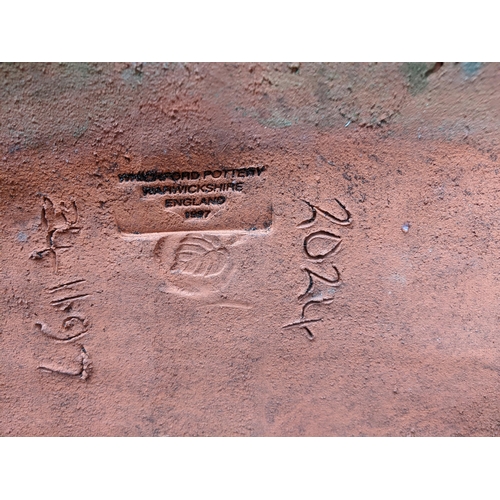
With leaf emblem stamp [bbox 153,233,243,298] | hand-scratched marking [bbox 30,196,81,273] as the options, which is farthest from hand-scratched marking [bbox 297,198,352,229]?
hand-scratched marking [bbox 30,196,81,273]

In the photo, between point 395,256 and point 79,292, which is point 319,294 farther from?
point 79,292

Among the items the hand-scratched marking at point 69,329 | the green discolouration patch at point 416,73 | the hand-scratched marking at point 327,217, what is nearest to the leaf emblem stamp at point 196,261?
the hand-scratched marking at point 327,217

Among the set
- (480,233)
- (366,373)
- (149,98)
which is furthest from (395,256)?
(149,98)

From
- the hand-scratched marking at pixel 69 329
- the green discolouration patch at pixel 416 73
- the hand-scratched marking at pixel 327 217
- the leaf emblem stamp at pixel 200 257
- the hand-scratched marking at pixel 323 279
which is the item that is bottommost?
the hand-scratched marking at pixel 69 329

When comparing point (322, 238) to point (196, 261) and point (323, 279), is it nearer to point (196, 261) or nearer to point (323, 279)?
point (323, 279)

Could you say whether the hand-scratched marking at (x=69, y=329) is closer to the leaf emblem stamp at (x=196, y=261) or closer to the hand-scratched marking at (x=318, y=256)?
the leaf emblem stamp at (x=196, y=261)

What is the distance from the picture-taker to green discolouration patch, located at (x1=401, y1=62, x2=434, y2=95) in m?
1.20

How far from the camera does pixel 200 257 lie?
4.63ft

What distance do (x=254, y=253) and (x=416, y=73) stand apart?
77cm

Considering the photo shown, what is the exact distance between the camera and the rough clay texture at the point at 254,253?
124 cm

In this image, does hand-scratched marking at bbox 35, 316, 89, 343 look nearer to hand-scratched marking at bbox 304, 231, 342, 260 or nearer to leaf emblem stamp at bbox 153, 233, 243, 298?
leaf emblem stamp at bbox 153, 233, 243, 298

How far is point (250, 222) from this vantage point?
137 cm

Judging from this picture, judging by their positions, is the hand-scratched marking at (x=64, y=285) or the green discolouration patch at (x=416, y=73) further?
the hand-scratched marking at (x=64, y=285)

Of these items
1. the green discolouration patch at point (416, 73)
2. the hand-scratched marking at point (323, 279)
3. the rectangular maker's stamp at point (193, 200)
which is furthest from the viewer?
the hand-scratched marking at point (323, 279)
